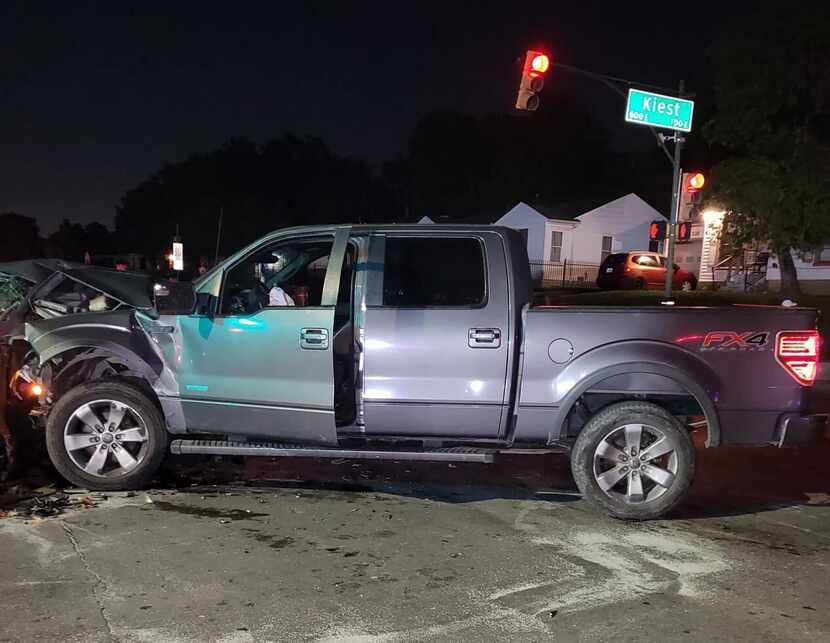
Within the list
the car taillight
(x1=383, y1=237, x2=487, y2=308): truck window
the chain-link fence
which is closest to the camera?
the car taillight

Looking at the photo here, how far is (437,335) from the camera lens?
5219 millimetres

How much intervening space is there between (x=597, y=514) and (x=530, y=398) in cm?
100

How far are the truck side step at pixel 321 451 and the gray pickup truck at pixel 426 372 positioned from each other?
0.02m

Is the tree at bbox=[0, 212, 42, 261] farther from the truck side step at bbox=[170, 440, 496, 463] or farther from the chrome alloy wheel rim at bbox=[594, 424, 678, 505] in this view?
the chrome alloy wheel rim at bbox=[594, 424, 678, 505]

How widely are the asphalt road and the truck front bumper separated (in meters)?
→ 0.63

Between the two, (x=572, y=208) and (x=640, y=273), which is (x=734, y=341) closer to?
(x=640, y=273)

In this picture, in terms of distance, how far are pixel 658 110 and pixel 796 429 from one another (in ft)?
36.4

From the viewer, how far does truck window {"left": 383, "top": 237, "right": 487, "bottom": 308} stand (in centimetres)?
531

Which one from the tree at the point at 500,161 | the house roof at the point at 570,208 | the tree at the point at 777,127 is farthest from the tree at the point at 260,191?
the tree at the point at 777,127

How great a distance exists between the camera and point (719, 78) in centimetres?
2209

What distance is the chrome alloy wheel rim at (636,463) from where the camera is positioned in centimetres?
510

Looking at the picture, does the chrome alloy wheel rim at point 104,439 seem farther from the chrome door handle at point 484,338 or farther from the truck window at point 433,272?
the chrome door handle at point 484,338

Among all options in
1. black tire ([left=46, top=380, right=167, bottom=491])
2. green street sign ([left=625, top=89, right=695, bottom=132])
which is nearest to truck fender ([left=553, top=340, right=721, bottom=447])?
black tire ([left=46, top=380, right=167, bottom=491])

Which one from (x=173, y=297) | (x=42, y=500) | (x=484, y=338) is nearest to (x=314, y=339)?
(x=173, y=297)
